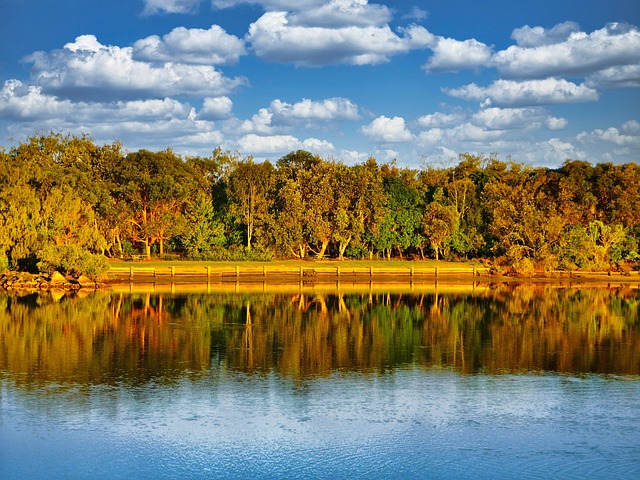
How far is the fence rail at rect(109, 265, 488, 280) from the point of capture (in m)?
70.2

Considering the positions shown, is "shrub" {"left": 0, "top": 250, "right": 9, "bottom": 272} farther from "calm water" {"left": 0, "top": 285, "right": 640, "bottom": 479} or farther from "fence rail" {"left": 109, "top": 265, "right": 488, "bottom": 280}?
"calm water" {"left": 0, "top": 285, "right": 640, "bottom": 479}

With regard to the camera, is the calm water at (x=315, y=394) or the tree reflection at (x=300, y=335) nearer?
the calm water at (x=315, y=394)

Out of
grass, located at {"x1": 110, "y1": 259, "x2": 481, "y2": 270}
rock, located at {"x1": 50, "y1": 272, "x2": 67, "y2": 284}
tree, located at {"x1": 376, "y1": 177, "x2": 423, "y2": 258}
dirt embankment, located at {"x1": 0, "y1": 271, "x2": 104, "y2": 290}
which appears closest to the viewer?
dirt embankment, located at {"x1": 0, "y1": 271, "x2": 104, "y2": 290}

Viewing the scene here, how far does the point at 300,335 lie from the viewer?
38344 mm

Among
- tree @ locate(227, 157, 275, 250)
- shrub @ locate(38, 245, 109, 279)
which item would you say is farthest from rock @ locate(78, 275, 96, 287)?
tree @ locate(227, 157, 275, 250)

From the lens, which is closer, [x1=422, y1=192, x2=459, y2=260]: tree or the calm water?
the calm water

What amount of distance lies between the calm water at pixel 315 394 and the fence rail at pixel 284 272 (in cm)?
2253

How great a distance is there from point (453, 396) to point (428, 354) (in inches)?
321

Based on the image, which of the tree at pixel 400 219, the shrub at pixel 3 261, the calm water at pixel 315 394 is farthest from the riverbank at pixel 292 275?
the calm water at pixel 315 394

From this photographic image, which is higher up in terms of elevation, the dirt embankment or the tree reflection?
the dirt embankment

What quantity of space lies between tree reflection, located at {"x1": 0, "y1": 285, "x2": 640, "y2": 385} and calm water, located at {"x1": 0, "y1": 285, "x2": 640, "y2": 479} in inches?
7.3

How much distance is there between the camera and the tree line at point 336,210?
80438mm

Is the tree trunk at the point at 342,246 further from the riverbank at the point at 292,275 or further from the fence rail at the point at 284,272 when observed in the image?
the fence rail at the point at 284,272

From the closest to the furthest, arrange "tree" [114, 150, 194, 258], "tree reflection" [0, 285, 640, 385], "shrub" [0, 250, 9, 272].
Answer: "tree reflection" [0, 285, 640, 385]
"shrub" [0, 250, 9, 272]
"tree" [114, 150, 194, 258]
